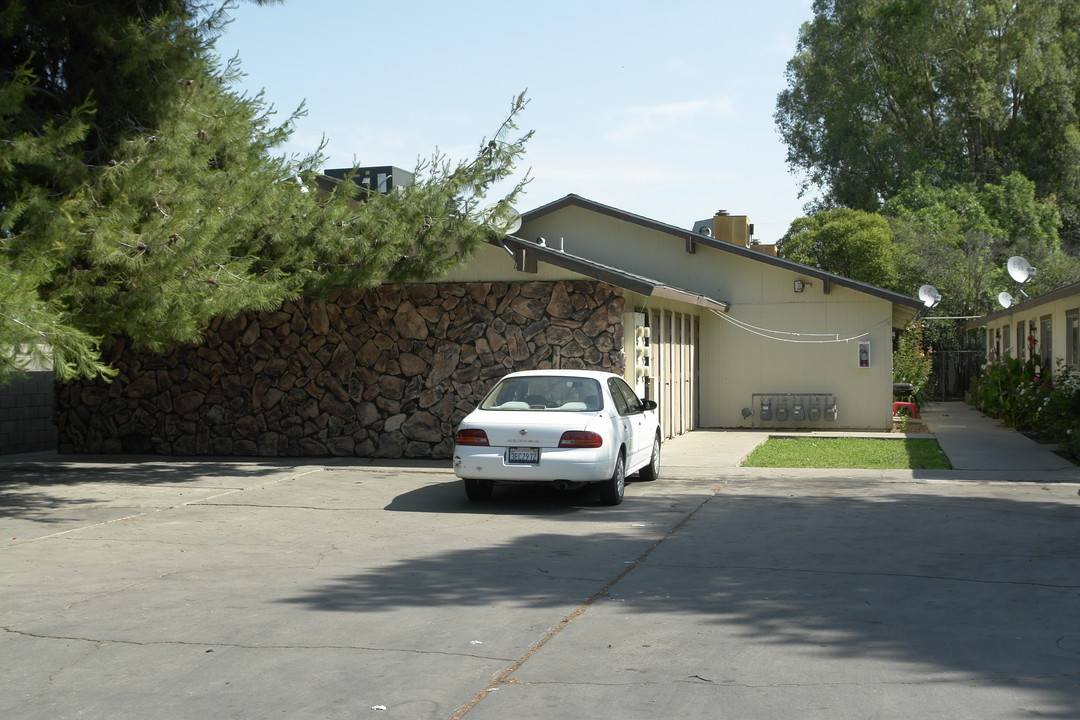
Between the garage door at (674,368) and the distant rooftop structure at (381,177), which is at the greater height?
the distant rooftop structure at (381,177)

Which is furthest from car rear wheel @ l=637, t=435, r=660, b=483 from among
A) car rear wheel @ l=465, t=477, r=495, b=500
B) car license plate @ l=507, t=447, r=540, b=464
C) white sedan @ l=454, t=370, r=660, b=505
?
car license plate @ l=507, t=447, r=540, b=464

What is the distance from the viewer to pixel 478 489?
39.8 feet

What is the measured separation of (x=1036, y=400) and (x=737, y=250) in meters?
6.63

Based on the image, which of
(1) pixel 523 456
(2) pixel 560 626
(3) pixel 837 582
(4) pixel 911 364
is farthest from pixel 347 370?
(4) pixel 911 364

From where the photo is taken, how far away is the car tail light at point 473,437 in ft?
37.5

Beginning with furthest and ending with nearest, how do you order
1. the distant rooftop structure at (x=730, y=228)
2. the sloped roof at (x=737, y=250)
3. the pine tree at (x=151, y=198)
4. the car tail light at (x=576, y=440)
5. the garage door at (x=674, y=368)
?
the distant rooftop structure at (x=730, y=228), the sloped roof at (x=737, y=250), the garage door at (x=674, y=368), the car tail light at (x=576, y=440), the pine tree at (x=151, y=198)

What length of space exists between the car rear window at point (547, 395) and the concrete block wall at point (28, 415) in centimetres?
1029

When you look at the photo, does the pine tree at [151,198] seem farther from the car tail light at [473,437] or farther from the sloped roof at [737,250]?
the sloped roof at [737,250]

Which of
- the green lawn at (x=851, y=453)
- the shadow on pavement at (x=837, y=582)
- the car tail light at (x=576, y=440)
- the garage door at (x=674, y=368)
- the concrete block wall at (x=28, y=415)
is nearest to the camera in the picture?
the shadow on pavement at (x=837, y=582)

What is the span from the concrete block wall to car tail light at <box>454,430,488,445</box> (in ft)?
34.4

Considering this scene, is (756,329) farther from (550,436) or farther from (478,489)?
(550,436)

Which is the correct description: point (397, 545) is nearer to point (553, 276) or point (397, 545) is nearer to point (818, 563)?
point (818, 563)

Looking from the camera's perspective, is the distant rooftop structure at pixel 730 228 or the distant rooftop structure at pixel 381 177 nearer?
the distant rooftop structure at pixel 381 177

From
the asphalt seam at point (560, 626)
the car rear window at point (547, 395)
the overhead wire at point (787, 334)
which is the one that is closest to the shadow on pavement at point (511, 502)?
the car rear window at point (547, 395)
